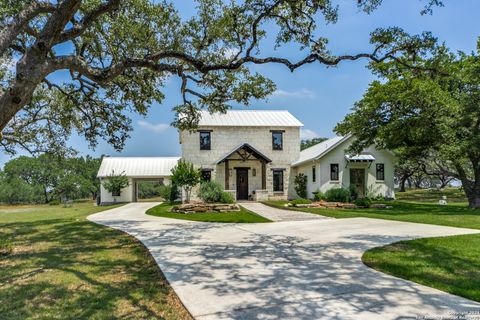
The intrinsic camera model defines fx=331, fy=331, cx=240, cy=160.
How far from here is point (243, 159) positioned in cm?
2417

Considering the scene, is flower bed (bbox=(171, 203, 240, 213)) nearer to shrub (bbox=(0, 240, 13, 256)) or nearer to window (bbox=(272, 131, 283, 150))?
shrub (bbox=(0, 240, 13, 256))

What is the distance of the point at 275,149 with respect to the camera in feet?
84.8

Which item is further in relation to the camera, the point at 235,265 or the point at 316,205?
the point at 316,205

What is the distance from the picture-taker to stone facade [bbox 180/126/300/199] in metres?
24.5

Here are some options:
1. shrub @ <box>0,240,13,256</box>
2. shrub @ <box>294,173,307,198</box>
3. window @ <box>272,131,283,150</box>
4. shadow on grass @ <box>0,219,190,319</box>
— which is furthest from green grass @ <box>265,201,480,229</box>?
shrub @ <box>0,240,13,256</box>

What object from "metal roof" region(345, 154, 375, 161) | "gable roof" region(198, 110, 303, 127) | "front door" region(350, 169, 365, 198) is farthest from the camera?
"gable roof" region(198, 110, 303, 127)

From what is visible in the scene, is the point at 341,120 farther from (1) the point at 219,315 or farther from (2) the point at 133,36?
(1) the point at 219,315

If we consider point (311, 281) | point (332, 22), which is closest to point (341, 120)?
point (332, 22)

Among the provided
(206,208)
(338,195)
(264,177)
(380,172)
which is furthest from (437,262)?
(380,172)

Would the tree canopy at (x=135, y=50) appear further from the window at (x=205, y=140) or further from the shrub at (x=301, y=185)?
the shrub at (x=301, y=185)

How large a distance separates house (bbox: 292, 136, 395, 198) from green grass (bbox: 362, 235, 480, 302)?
1522 centimetres

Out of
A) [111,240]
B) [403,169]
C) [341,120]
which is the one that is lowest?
[111,240]

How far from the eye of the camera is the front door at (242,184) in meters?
25.3

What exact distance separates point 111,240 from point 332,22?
27.6 ft
